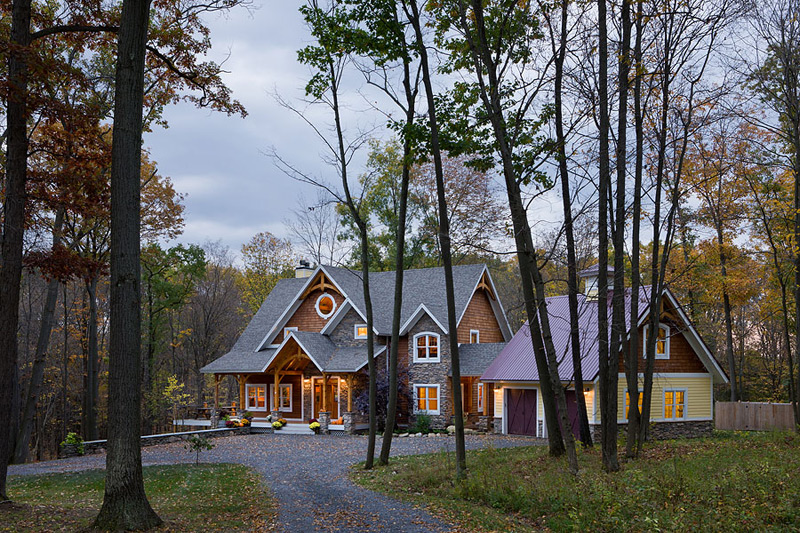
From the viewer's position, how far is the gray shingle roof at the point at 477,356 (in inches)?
1104

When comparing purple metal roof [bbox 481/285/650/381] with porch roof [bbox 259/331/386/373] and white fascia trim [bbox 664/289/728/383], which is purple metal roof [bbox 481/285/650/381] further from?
porch roof [bbox 259/331/386/373]

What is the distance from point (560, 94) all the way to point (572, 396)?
12567 millimetres

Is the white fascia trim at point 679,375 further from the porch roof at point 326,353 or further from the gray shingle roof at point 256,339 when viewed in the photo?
the gray shingle roof at point 256,339

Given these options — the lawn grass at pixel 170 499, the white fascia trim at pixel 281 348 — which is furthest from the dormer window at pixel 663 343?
the lawn grass at pixel 170 499

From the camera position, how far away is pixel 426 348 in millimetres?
29266

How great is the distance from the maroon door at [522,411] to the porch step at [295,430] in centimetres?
896

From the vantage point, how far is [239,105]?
13.1 meters

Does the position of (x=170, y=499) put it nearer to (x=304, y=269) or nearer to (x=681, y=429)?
(x=681, y=429)

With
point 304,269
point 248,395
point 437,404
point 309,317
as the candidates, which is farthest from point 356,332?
point 304,269

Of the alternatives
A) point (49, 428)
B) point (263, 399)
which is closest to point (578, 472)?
point (263, 399)

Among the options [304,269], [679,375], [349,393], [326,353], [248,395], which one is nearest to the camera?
[679,375]

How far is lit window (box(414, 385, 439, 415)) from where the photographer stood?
2852cm

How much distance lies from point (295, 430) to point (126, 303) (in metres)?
22.2

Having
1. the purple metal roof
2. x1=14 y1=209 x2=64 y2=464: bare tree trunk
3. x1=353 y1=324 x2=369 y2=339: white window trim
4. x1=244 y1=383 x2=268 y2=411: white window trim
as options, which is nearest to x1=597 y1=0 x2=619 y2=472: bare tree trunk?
the purple metal roof
